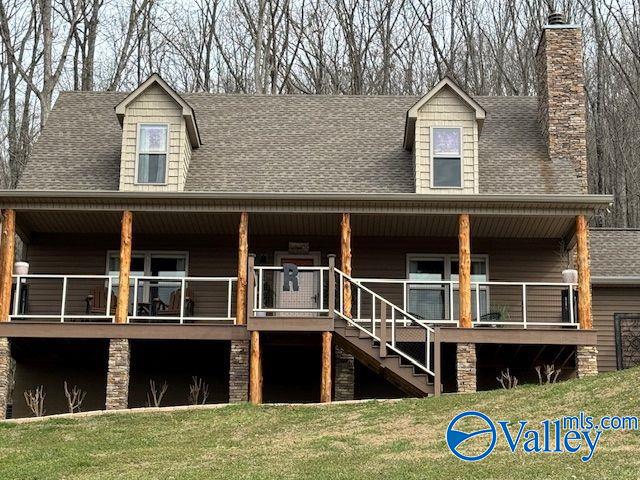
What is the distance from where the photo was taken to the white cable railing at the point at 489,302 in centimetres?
2048

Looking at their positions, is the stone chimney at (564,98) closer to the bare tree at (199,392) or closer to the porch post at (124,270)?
the bare tree at (199,392)

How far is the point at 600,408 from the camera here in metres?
14.4

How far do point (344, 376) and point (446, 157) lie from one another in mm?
5148

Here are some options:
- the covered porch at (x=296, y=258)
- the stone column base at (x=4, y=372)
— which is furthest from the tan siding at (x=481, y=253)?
the stone column base at (x=4, y=372)

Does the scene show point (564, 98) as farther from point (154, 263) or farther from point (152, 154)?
point (154, 263)

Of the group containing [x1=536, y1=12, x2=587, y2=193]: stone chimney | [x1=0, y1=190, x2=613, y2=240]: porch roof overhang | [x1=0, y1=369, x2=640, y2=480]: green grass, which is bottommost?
[x1=0, y1=369, x2=640, y2=480]: green grass

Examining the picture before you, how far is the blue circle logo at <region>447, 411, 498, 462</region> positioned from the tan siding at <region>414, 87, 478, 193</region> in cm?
732

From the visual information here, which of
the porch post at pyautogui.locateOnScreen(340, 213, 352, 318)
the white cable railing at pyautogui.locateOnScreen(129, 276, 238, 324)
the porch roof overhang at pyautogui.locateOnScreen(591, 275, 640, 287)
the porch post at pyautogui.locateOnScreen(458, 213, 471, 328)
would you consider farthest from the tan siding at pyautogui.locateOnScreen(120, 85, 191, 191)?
the porch roof overhang at pyautogui.locateOnScreen(591, 275, 640, 287)

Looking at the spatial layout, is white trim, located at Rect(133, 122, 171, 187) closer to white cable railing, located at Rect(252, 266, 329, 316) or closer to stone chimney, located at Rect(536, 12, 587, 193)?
white cable railing, located at Rect(252, 266, 329, 316)

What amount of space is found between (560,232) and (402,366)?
5.72 metres

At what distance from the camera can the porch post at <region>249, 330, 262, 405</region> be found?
19.2m

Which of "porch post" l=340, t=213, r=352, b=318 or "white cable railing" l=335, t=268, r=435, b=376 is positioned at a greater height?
"porch post" l=340, t=213, r=352, b=318

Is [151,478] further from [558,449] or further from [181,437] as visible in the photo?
[558,449]

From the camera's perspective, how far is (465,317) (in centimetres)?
2009
